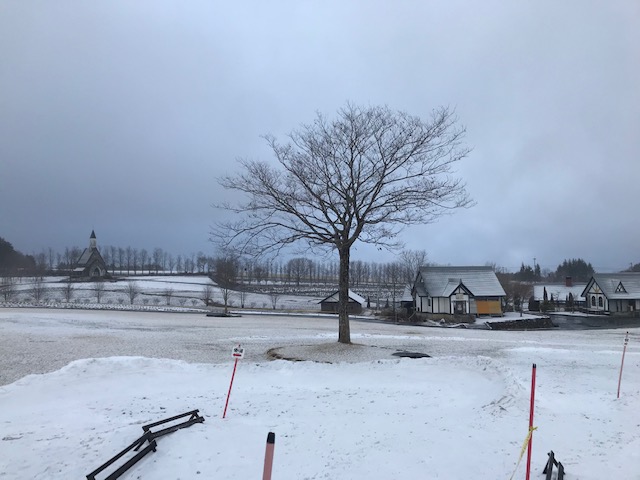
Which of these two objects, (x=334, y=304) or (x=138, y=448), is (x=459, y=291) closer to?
(x=334, y=304)

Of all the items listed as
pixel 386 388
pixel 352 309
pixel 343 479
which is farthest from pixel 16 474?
pixel 352 309

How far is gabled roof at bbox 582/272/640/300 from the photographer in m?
68.9

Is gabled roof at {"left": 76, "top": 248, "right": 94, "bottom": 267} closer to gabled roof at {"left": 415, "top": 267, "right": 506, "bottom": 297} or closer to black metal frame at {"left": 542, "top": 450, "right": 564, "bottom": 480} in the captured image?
gabled roof at {"left": 415, "top": 267, "right": 506, "bottom": 297}

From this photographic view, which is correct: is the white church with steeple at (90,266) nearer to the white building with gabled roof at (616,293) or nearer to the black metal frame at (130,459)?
the white building with gabled roof at (616,293)

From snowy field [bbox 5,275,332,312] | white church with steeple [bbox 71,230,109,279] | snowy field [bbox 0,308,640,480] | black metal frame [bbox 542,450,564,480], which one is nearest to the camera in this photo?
black metal frame [bbox 542,450,564,480]

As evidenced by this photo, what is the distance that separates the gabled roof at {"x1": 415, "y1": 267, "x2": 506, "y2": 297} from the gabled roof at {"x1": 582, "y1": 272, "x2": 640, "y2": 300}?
19.1 meters

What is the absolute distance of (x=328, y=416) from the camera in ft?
28.6

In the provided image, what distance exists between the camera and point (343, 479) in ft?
18.8

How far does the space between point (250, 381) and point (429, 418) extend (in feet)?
18.6

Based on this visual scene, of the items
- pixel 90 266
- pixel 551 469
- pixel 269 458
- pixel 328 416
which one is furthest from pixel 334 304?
pixel 90 266

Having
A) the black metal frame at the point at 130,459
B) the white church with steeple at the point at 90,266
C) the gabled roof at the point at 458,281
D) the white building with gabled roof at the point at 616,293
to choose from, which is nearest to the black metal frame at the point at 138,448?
the black metal frame at the point at 130,459

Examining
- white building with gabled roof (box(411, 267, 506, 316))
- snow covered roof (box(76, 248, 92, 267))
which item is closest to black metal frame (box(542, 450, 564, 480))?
white building with gabled roof (box(411, 267, 506, 316))

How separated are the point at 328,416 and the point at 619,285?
76442 mm

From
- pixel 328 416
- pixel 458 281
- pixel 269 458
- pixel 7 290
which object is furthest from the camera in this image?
pixel 7 290
